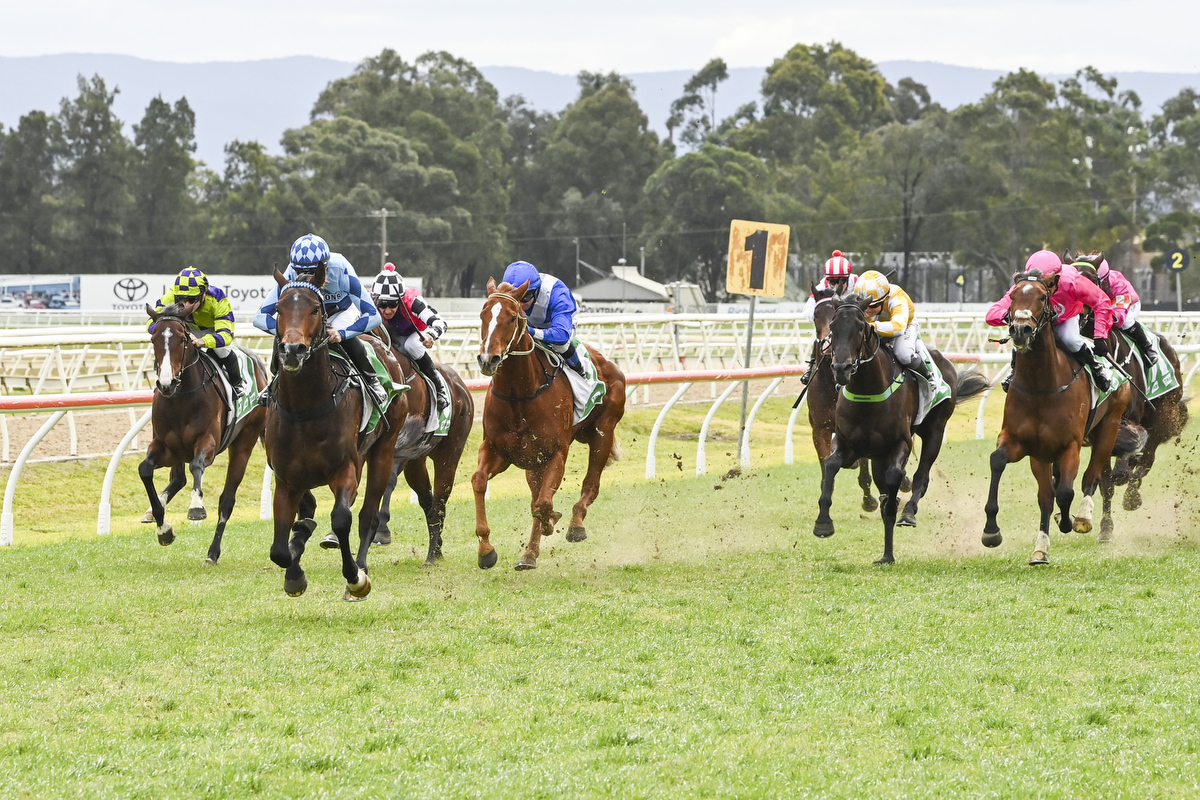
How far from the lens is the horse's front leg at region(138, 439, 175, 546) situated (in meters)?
8.16

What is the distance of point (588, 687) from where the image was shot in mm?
4902

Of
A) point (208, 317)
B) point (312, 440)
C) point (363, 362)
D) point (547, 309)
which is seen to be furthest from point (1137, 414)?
point (208, 317)

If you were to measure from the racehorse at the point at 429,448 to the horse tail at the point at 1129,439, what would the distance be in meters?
4.22

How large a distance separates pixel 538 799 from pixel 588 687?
1.19 meters

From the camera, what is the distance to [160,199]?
193 ft

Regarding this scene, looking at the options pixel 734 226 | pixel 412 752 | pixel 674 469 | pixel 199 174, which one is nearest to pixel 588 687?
pixel 412 752

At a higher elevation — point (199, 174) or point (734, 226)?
point (199, 174)

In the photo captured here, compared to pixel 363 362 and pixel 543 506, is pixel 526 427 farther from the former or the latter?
pixel 363 362

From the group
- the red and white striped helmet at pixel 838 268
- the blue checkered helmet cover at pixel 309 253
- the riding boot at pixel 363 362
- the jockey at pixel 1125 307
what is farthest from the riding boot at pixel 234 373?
the jockey at pixel 1125 307

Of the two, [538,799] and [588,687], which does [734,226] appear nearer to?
[588,687]

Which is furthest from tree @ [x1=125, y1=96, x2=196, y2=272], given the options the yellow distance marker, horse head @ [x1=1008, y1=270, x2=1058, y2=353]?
horse head @ [x1=1008, y1=270, x2=1058, y2=353]

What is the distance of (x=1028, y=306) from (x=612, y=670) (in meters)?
3.61

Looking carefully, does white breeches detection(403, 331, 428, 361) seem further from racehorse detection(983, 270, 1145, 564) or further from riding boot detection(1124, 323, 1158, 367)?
riding boot detection(1124, 323, 1158, 367)

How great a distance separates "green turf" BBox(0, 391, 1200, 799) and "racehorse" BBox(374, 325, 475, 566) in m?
0.25
